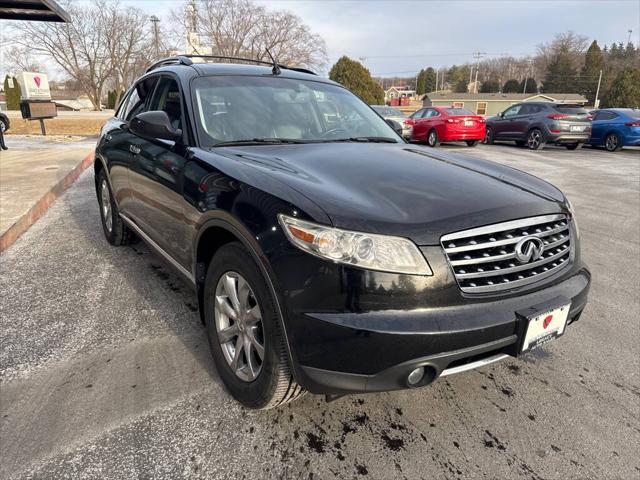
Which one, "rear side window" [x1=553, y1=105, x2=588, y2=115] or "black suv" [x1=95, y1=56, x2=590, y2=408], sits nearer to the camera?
"black suv" [x1=95, y1=56, x2=590, y2=408]

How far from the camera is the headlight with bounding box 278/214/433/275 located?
1844 millimetres

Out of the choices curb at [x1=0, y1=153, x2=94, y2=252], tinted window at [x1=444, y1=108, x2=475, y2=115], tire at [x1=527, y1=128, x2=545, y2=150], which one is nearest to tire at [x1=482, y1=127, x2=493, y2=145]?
tire at [x1=527, y1=128, x2=545, y2=150]

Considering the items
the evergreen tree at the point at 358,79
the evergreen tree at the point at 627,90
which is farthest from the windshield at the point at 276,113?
the evergreen tree at the point at 627,90

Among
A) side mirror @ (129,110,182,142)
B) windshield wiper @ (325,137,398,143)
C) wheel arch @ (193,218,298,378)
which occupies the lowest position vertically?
wheel arch @ (193,218,298,378)

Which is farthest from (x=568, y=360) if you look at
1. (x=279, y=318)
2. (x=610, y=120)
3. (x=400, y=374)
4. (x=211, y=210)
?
(x=610, y=120)

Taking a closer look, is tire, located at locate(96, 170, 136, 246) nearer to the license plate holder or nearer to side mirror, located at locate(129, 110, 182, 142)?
side mirror, located at locate(129, 110, 182, 142)

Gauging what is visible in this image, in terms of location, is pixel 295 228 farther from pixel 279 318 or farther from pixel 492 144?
pixel 492 144

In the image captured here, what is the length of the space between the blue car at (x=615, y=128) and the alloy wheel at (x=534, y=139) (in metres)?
2.52

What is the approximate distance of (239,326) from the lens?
239 centimetres

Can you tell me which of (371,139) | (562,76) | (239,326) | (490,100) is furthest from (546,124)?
(562,76)

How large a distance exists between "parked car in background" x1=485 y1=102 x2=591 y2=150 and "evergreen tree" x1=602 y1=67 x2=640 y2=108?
38.7 metres

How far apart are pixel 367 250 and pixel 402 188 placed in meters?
0.54

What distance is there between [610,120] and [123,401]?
19.1 m

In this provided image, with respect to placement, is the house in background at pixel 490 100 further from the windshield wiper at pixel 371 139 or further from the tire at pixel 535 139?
the windshield wiper at pixel 371 139
